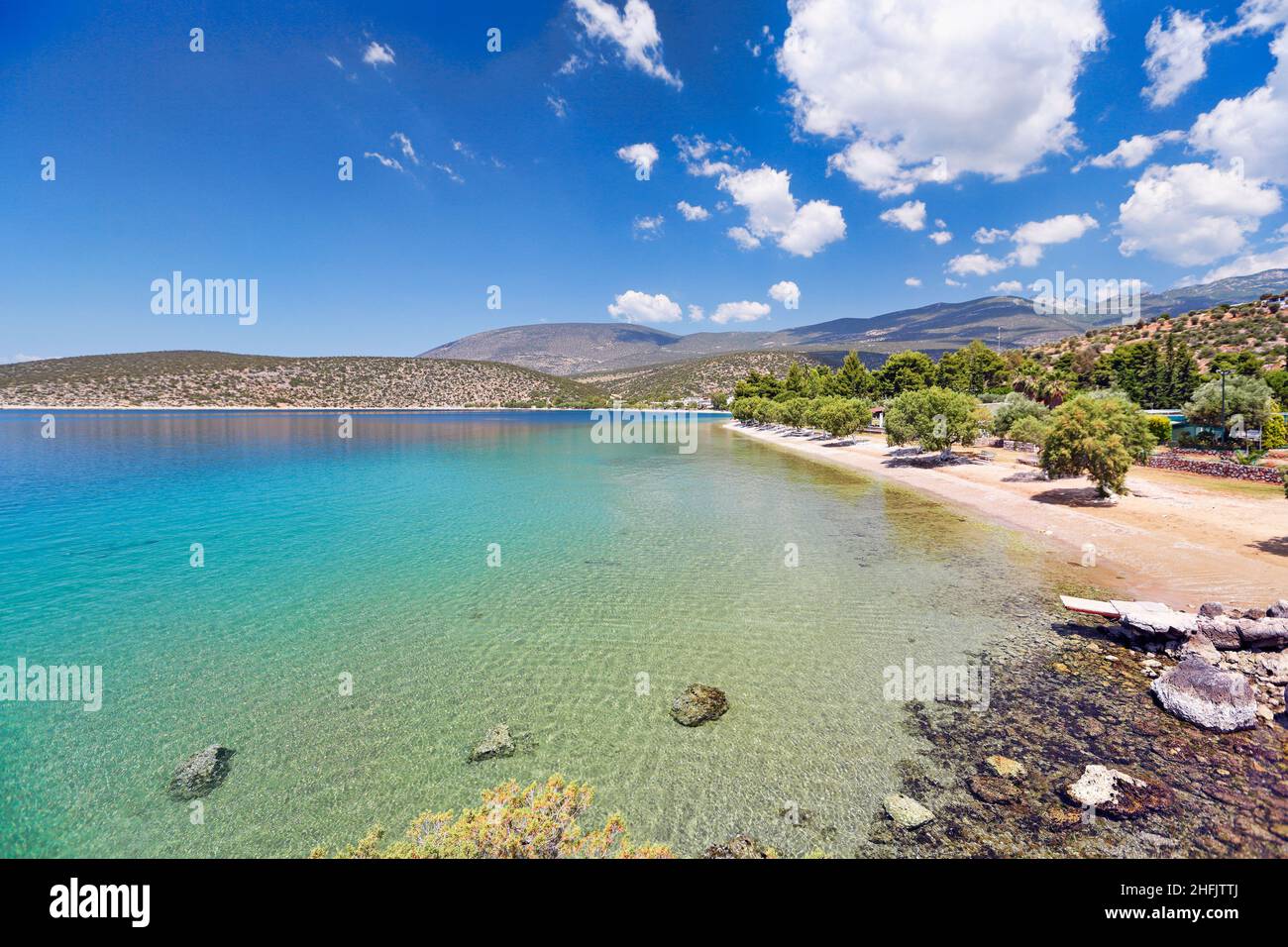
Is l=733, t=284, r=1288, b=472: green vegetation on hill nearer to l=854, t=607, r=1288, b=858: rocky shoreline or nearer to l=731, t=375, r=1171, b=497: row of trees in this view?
l=731, t=375, r=1171, b=497: row of trees

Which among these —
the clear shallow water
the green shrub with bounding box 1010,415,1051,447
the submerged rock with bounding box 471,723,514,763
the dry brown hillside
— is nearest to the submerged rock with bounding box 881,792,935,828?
the clear shallow water

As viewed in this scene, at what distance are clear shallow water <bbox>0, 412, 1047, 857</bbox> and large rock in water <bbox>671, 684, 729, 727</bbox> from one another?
29 centimetres

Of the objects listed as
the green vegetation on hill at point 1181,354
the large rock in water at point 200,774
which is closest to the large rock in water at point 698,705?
the large rock in water at point 200,774

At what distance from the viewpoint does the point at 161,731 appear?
417 inches

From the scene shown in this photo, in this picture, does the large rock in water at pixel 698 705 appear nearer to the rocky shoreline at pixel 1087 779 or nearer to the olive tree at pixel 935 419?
the rocky shoreline at pixel 1087 779

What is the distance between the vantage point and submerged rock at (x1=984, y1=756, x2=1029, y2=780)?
917 cm

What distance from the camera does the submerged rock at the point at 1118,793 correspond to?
26.9ft

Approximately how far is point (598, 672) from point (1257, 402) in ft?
202

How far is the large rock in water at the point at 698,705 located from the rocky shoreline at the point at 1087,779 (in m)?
3.80

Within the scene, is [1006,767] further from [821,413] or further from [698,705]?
[821,413]
